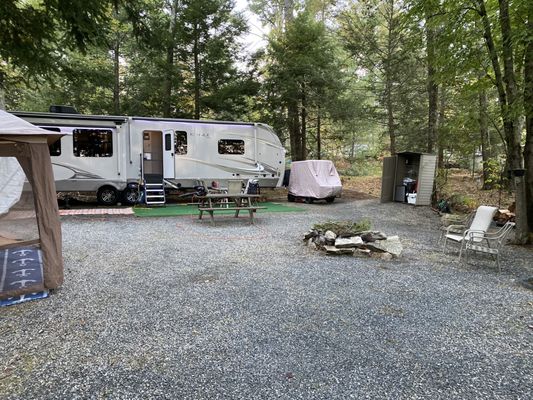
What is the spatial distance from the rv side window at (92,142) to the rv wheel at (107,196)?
104 centimetres

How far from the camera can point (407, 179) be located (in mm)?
12625

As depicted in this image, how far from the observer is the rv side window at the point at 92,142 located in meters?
10.4

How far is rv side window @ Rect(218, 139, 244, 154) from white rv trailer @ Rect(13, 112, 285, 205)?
1cm

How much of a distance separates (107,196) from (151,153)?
2.49 meters

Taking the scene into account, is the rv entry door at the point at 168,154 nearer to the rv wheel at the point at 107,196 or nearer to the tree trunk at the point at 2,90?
the rv wheel at the point at 107,196

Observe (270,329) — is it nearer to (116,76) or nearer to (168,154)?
(168,154)

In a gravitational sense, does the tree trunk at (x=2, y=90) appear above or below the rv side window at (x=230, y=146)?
above

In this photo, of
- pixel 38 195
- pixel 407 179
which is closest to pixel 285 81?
pixel 407 179

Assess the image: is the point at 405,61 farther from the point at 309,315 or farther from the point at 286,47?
the point at 309,315

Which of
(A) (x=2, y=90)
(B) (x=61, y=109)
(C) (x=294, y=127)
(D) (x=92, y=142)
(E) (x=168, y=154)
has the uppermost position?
(A) (x=2, y=90)

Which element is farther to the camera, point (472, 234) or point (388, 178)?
point (388, 178)

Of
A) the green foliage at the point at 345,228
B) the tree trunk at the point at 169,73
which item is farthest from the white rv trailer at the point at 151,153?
the green foliage at the point at 345,228

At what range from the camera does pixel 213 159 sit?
39.4 ft

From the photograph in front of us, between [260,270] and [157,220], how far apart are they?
4750 millimetres
